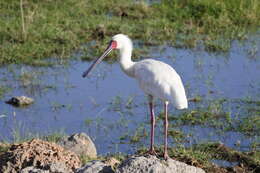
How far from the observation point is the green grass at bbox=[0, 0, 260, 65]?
12.3 metres

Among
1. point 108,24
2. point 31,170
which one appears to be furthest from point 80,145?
point 108,24

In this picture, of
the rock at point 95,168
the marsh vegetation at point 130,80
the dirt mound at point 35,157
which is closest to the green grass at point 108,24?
the marsh vegetation at point 130,80

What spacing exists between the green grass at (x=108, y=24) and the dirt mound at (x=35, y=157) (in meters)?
5.03

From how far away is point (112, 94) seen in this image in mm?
10539

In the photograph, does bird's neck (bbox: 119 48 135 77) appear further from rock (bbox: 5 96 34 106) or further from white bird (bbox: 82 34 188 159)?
rock (bbox: 5 96 34 106)

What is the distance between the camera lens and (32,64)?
1163 cm

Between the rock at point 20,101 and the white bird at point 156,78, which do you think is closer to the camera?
the white bird at point 156,78

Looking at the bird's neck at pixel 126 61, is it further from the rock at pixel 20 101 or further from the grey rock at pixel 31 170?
the rock at pixel 20 101

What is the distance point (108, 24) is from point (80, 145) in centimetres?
564

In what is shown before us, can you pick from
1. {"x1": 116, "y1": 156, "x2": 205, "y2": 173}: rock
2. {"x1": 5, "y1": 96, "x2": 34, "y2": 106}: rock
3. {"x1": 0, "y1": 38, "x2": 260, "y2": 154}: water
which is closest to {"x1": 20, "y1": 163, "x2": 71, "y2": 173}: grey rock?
{"x1": 116, "y1": 156, "x2": 205, "y2": 173}: rock

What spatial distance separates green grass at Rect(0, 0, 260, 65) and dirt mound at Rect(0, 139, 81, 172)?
503 cm

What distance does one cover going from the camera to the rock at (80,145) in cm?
796

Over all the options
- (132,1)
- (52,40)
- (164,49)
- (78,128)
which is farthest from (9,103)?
(132,1)

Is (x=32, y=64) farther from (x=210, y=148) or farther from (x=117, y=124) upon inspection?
(x=210, y=148)
